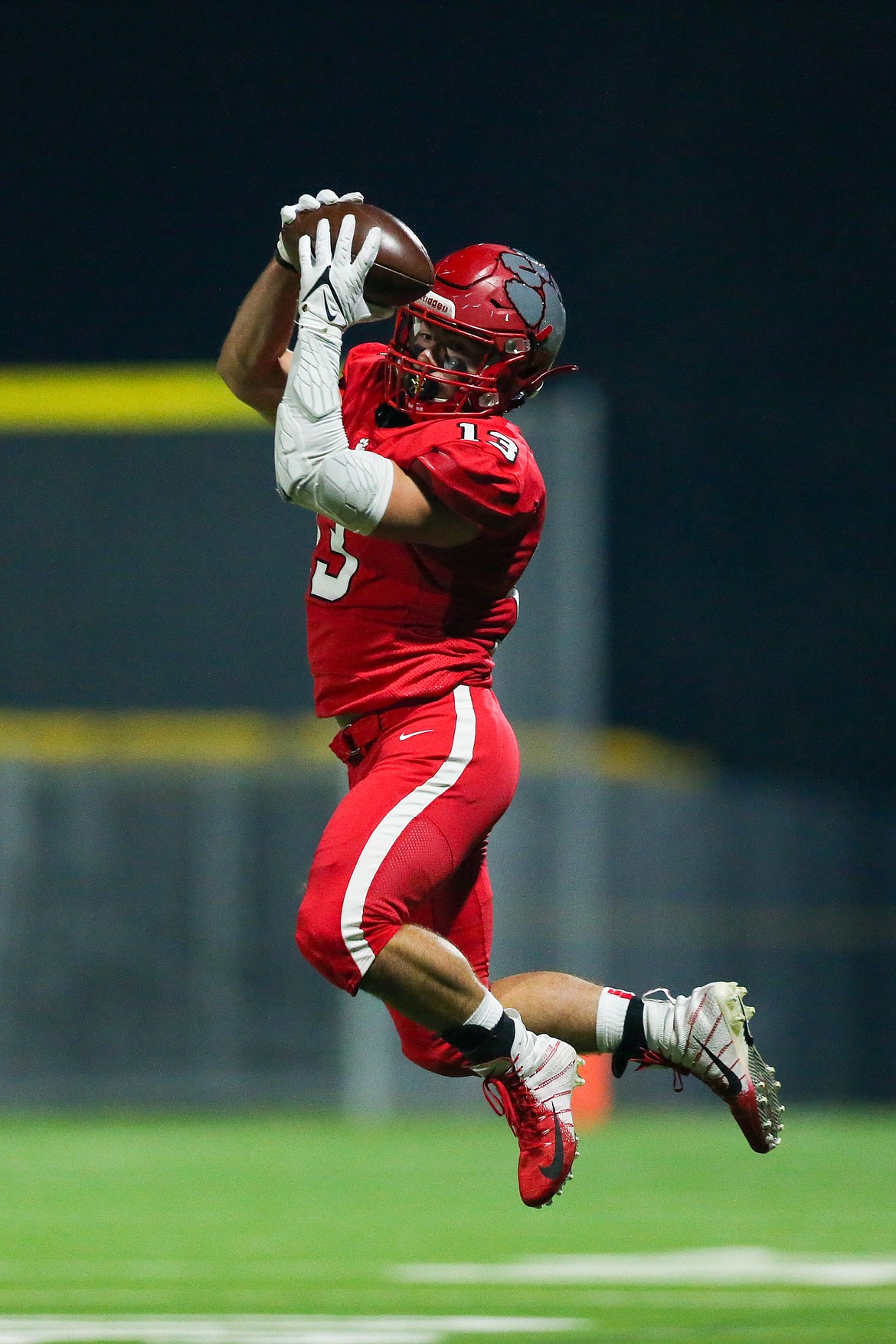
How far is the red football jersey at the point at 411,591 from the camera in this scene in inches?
146

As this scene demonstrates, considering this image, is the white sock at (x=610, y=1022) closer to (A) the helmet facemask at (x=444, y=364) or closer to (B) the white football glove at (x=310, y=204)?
(A) the helmet facemask at (x=444, y=364)

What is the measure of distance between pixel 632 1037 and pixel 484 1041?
379 millimetres

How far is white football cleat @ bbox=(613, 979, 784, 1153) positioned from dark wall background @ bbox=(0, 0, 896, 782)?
9825 mm

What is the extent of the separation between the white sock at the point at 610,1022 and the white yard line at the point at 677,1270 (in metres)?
0.93

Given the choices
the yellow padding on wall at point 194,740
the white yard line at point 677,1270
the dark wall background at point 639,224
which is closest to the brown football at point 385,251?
the white yard line at point 677,1270

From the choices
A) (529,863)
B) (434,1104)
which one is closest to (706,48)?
(529,863)

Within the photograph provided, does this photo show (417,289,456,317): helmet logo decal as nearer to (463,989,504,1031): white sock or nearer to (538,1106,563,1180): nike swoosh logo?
(463,989,504,1031): white sock

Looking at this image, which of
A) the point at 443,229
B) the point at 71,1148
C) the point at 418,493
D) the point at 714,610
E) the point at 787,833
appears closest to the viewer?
the point at 418,493

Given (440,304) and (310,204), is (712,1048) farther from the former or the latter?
(310,204)

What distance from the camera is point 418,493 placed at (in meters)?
3.55

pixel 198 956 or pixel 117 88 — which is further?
pixel 117 88

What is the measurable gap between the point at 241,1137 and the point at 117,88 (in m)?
8.16

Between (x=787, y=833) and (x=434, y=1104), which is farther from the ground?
(x=787, y=833)

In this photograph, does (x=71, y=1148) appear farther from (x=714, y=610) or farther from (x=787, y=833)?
(x=714, y=610)
